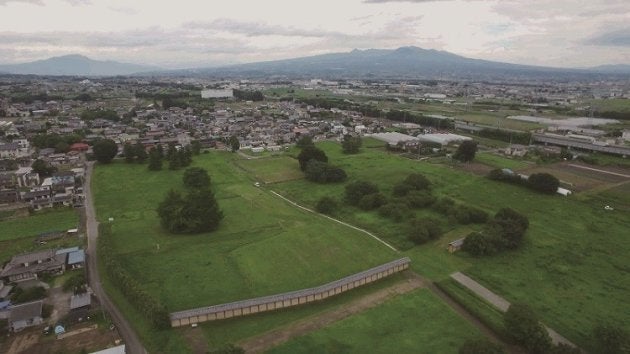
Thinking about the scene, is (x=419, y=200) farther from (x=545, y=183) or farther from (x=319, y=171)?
(x=545, y=183)

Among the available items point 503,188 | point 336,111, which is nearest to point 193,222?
point 503,188

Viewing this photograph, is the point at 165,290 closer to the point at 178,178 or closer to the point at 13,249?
the point at 13,249

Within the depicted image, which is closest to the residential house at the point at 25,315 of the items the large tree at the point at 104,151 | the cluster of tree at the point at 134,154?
the large tree at the point at 104,151

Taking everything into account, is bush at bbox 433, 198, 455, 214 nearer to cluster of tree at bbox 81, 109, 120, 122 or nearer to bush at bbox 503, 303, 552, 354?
bush at bbox 503, 303, 552, 354

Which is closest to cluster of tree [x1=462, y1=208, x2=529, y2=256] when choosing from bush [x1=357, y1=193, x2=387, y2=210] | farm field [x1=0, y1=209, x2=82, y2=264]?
bush [x1=357, y1=193, x2=387, y2=210]

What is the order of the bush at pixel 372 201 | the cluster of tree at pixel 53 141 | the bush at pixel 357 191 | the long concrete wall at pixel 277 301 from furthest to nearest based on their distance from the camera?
the cluster of tree at pixel 53 141 → the bush at pixel 357 191 → the bush at pixel 372 201 → the long concrete wall at pixel 277 301

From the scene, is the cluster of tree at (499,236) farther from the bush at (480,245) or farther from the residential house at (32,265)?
the residential house at (32,265)
